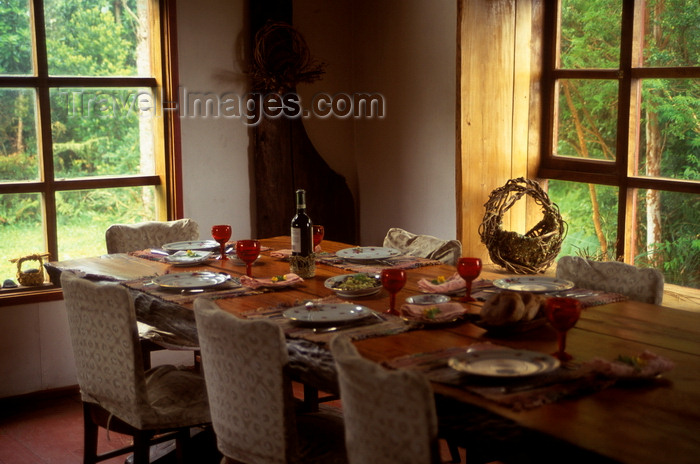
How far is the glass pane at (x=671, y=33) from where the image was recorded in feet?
11.3

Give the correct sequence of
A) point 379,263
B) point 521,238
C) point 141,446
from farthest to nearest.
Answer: point 521,238
point 379,263
point 141,446

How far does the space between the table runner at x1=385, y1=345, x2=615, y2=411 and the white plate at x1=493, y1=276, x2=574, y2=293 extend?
70 cm

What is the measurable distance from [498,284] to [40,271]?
234 cm

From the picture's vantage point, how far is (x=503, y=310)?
6.89 feet

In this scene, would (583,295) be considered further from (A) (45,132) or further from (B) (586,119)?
(A) (45,132)

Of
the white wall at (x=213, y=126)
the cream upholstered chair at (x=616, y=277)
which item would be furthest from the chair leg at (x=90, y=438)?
the white wall at (x=213, y=126)

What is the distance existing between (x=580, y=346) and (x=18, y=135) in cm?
296

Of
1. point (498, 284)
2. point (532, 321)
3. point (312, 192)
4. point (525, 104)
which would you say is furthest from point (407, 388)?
point (312, 192)

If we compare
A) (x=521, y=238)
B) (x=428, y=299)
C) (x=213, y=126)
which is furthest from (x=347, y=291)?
(x=213, y=126)

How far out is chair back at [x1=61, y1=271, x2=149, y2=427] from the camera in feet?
8.07

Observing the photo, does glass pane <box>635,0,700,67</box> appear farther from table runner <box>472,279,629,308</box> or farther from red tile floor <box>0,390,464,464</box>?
red tile floor <box>0,390,464,464</box>

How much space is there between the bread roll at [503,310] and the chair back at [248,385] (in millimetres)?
522

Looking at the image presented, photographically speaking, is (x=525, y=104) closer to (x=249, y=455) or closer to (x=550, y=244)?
(x=550, y=244)

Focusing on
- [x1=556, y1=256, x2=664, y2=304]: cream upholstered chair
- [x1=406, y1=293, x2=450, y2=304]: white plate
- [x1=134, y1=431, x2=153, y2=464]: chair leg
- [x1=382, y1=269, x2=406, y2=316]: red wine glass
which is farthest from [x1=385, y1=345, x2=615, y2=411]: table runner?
[x1=134, y1=431, x2=153, y2=464]: chair leg
